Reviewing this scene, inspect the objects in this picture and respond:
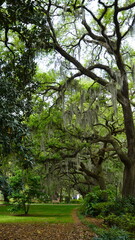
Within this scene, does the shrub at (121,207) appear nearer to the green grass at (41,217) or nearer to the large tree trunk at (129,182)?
the large tree trunk at (129,182)

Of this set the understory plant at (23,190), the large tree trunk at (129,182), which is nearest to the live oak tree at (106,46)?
the large tree trunk at (129,182)

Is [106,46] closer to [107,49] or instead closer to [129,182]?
[107,49]

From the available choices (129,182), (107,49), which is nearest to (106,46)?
(107,49)

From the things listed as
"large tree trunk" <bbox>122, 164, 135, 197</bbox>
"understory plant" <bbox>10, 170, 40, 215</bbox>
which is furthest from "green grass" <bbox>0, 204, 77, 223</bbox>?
"large tree trunk" <bbox>122, 164, 135, 197</bbox>

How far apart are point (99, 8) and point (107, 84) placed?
9.97ft

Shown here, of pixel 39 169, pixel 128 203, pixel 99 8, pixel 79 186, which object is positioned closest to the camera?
pixel 128 203

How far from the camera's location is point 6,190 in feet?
14.2

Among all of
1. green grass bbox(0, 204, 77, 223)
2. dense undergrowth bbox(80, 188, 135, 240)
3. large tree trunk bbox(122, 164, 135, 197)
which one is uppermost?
large tree trunk bbox(122, 164, 135, 197)

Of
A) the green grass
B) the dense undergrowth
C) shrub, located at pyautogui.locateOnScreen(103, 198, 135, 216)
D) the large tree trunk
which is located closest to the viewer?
the dense undergrowth

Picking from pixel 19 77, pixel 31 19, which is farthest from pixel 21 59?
pixel 31 19

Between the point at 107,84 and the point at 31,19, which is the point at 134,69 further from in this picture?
the point at 31,19

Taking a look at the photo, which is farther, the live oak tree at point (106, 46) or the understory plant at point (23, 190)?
the understory plant at point (23, 190)

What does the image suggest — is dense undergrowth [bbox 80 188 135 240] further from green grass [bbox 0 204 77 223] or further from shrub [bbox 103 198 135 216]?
green grass [bbox 0 204 77 223]

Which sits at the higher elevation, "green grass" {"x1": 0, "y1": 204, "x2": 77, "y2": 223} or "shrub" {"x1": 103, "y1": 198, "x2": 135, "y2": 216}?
"shrub" {"x1": 103, "y1": 198, "x2": 135, "y2": 216}
